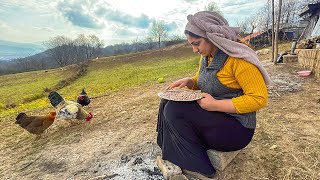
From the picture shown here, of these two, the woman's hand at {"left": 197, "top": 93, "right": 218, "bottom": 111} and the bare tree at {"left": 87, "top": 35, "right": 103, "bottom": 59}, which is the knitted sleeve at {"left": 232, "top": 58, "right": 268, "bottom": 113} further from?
the bare tree at {"left": 87, "top": 35, "right": 103, "bottom": 59}

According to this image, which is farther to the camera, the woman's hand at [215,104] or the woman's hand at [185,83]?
the woman's hand at [185,83]

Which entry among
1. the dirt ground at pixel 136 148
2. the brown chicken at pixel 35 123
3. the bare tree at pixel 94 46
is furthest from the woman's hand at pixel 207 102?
the bare tree at pixel 94 46

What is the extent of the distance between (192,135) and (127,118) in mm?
2771

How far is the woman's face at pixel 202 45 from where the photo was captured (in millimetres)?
2281

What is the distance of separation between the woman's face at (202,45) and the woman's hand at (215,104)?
1.38 feet

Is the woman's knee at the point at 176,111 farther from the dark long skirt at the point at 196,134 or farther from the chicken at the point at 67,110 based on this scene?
the chicken at the point at 67,110

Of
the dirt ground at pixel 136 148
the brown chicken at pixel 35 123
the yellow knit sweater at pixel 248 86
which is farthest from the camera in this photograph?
the brown chicken at pixel 35 123

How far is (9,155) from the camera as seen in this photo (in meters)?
4.07

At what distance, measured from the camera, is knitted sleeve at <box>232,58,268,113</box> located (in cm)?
207

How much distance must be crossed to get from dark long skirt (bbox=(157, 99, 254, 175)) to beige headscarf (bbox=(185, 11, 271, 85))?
545 millimetres

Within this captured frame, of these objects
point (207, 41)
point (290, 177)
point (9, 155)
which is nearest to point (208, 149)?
point (290, 177)

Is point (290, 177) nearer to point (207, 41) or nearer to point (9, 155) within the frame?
point (207, 41)

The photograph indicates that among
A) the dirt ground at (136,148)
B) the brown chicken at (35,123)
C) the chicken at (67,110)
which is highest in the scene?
the chicken at (67,110)

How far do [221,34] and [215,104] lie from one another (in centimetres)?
61
